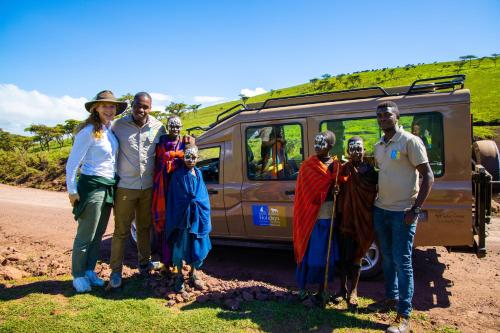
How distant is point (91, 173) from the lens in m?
4.07

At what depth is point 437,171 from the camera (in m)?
4.27

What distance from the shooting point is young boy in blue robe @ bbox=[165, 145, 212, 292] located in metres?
4.07

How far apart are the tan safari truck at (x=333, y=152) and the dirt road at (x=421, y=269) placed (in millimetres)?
460

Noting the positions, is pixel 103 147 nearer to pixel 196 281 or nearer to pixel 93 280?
pixel 93 280

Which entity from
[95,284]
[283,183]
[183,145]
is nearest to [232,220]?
[283,183]

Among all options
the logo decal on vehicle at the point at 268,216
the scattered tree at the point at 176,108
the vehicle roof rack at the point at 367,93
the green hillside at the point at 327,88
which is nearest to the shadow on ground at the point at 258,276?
the logo decal on vehicle at the point at 268,216

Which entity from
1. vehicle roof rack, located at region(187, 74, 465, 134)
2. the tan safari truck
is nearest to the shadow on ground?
the tan safari truck

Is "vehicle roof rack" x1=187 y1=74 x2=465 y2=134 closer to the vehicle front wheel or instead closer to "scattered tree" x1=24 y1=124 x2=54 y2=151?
the vehicle front wheel

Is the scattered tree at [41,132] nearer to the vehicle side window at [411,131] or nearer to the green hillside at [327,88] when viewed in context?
the green hillside at [327,88]

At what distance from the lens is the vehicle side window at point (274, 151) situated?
494 centimetres

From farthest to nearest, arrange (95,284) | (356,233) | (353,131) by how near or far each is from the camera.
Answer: (353,131) → (95,284) → (356,233)

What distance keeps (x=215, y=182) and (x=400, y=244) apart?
2.85m

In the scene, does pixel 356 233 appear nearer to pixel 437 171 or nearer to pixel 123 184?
pixel 437 171

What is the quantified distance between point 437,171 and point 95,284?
420cm
